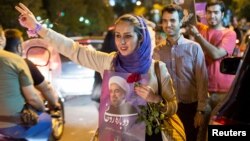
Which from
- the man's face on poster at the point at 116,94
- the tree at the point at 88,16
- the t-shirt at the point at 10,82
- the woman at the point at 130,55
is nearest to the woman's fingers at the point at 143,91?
the woman at the point at 130,55

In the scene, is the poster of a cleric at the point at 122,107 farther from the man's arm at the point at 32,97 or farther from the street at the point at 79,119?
the street at the point at 79,119

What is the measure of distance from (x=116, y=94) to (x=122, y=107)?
0.11 metres

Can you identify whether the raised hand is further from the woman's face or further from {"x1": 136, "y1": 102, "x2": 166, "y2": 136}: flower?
{"x1": 136, "y1": 102, "x2": 166, "y2": 136}: flower

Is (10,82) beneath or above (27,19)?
beneath

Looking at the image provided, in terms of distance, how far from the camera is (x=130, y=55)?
3.88 metres

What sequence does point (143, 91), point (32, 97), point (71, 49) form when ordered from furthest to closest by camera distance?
point (32, 97) → point (71, 49) → point (143, 91)

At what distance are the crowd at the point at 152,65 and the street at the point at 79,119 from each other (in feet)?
9.29

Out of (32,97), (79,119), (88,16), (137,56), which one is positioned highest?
(137,56)

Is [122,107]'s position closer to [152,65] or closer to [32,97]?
[152,65]

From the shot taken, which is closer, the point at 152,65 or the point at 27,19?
the point at 152,65

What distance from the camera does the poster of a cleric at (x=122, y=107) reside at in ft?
12.5

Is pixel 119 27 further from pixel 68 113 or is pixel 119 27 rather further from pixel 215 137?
pixel 68 113

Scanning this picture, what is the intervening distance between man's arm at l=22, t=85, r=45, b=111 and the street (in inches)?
130

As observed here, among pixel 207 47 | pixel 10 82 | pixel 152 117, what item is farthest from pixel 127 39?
pixel 207 47
